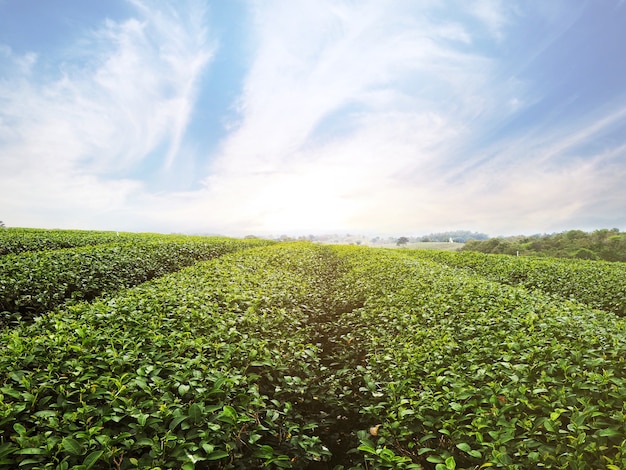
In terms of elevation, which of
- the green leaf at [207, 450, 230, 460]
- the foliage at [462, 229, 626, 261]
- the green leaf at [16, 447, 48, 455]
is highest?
the foliage at [462, 229, 626, 261]

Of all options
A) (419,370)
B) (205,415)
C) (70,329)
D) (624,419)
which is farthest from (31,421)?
(624,419)

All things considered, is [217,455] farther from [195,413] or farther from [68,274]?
[68,274]

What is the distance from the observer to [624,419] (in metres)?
2.36

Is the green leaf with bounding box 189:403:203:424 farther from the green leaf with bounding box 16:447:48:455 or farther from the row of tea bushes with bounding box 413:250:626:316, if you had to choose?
the row of tea bushes with bounding box 413:250:626:316

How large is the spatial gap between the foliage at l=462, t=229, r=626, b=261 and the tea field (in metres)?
25.9

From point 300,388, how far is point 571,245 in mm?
34116

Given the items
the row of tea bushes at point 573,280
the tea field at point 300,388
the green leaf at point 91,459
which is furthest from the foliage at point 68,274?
the row of tea bushes at point 573,280

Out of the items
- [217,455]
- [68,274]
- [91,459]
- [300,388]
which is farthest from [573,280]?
[68,274]

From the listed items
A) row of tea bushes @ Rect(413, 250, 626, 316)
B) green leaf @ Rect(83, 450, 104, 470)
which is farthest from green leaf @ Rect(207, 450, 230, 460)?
row of tea bushes @ Rect(413, 250, 626, 316)

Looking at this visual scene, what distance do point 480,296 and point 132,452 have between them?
18.4ft

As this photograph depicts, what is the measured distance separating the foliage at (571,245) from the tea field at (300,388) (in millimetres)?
25916

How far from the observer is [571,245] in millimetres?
29375

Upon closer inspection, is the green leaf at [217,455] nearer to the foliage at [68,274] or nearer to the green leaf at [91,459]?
the green leaf at [91,459]

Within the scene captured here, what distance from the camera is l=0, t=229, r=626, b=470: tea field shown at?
2.26m
